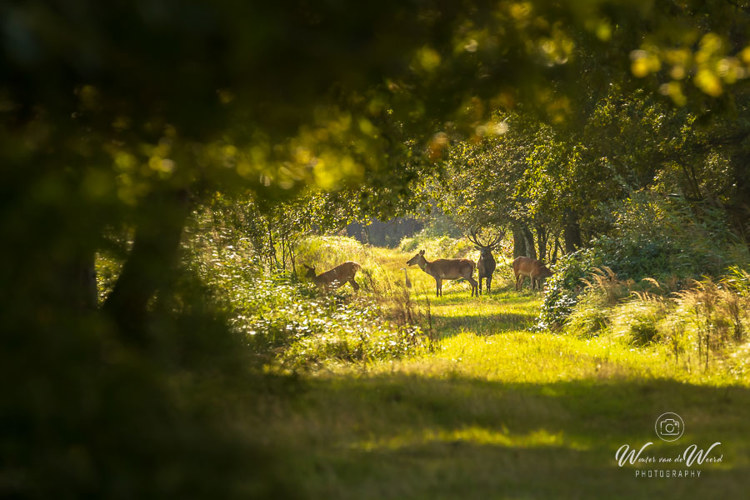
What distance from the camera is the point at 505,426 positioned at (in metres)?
5.31

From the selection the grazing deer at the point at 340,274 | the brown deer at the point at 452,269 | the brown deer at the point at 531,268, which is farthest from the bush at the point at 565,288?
the brown deer at the point at 452,269

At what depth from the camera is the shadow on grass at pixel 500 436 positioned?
385cm

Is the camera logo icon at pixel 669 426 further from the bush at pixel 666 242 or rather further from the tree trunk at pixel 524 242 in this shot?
the tree trunk at pixel 524 242

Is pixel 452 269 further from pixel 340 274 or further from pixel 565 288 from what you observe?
pixel 565 288

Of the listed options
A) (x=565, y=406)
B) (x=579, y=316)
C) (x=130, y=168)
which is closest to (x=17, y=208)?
(x=130, y=168)

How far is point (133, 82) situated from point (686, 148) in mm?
13327

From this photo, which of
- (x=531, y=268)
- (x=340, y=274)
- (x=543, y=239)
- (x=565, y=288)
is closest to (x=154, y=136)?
(x=565, y=288)

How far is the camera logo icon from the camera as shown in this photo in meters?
5.16

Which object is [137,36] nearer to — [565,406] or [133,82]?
[133,82]

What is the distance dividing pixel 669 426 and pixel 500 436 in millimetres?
1572

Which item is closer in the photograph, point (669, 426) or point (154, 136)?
point (154, 136)

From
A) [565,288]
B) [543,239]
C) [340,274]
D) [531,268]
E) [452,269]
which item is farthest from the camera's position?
[543,239]

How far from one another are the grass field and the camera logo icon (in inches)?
2.6
